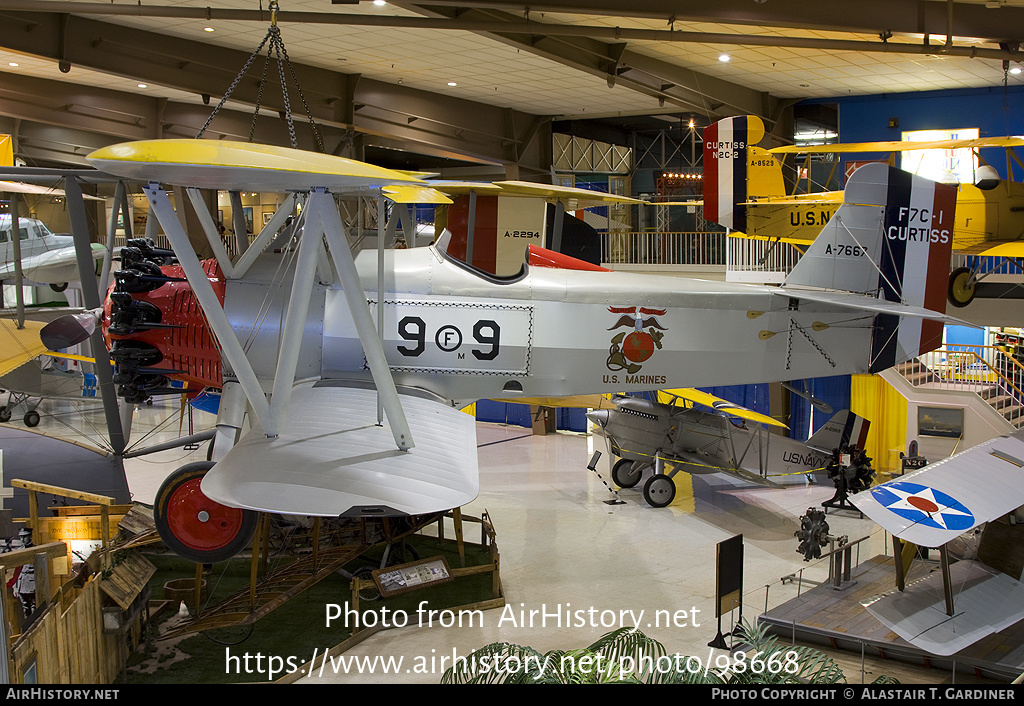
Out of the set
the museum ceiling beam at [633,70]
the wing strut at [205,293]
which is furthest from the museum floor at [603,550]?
the museum ceiling beam at [633,70]

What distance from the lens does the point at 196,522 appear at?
584 centimetres

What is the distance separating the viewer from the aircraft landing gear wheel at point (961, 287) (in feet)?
36.0

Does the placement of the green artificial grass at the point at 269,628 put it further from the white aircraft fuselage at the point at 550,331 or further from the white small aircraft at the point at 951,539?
the white small aircraft at the point at 951,539

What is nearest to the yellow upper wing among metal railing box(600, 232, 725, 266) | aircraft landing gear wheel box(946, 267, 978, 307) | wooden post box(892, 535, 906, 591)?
aircraft landing gear wheel box(946, 267, 978, 307)

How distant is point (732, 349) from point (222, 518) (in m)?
4.74

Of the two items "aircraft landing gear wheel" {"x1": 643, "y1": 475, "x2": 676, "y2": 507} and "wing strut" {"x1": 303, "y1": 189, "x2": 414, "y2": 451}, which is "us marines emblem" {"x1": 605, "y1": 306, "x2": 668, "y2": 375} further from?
"aircraft landing gear wheel" {"x1": 643, "y1": 475, "x2": 676, "y2": 507}

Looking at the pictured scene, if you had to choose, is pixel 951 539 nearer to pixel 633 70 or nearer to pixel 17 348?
pixel 17 348

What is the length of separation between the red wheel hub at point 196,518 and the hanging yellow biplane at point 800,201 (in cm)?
759

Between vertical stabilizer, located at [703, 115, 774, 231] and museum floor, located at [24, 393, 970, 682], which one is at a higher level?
vertical stabilizer, located at [703, 115, 774, 231]

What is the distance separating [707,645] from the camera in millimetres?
6656

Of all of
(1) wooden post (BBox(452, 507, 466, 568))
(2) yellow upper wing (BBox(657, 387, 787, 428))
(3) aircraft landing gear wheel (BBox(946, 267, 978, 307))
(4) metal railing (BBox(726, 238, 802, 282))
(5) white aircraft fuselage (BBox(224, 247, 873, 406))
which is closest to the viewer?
(5) white aircraft fuselage (BBox(224, 247, 873, 406))

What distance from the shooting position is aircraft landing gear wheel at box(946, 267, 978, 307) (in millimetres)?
10987

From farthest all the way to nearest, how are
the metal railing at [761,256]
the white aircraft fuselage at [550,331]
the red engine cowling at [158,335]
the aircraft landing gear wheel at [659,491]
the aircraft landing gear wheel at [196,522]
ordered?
the metal railing at [761,256] < the aircraft landing gear wheel at [659,491] < the white aircraft fuselage at [550,331] < the red engine cowling at [158,335] < the aircraft landing gear wheel at [196,522]

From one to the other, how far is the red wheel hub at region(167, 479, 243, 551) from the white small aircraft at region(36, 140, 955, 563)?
0.05 feet
